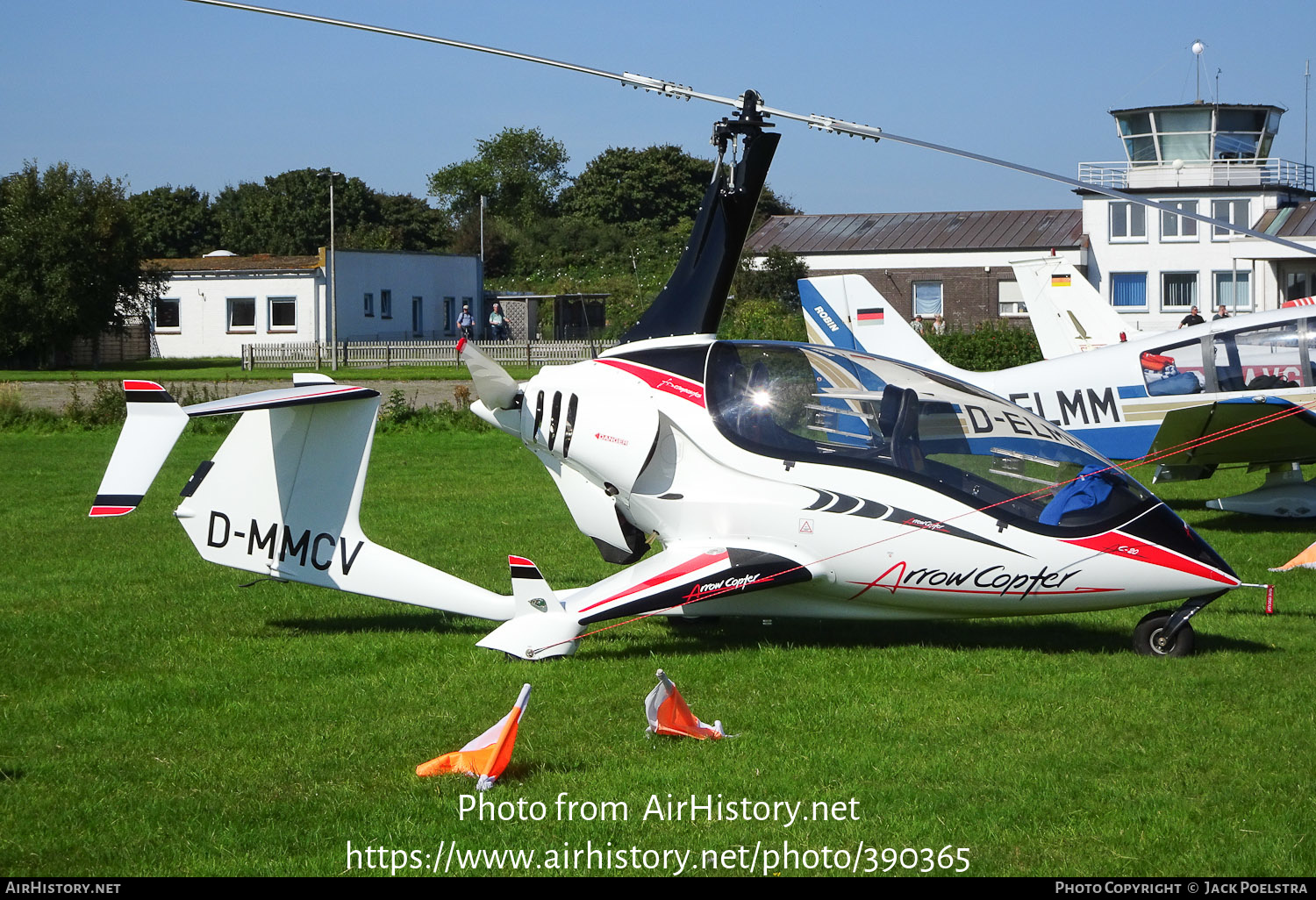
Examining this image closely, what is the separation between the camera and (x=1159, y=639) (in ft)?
27.1

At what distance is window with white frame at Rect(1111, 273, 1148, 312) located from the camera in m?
58.8

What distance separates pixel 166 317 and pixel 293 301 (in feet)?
23.9

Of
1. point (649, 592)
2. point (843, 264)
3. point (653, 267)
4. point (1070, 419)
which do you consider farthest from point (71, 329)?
point (649, 592)

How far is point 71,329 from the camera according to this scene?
4791 cm

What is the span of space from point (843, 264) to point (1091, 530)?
6103 cm

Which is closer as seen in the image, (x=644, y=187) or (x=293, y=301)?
(x=293, y=301)

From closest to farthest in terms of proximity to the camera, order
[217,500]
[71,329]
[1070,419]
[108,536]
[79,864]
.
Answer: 1. [79,864]
2. [217,500]
3. [108,536]
4. [1070,419]
5. [71,329]

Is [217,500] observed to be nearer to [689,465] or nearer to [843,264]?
[689,465]

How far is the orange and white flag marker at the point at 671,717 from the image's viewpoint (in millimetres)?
6465

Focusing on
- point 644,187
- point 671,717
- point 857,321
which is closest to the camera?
point 671,717

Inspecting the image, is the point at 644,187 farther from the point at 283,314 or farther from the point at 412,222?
the point at 283,314

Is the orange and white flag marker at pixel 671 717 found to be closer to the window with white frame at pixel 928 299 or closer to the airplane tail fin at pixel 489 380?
the airplane tail fin at pixel 489 380

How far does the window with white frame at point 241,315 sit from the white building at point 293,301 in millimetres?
38

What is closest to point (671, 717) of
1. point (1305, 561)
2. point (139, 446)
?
point (139, 446)
